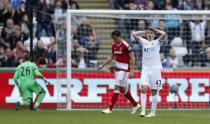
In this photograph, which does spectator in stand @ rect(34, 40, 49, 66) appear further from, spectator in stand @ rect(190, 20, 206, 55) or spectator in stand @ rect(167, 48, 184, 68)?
spectator in stand @ rect(190, 20, 206, 55)

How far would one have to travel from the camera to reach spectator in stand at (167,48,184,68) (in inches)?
1097

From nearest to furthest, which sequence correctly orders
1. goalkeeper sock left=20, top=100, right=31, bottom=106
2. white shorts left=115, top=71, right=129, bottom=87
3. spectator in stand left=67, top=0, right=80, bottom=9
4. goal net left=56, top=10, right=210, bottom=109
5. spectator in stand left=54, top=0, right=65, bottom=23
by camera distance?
1. white shorts left=115, top=71, right=129, bottom=87
2. goalkeeper sock left=20, top=100, right=31, bottom=106
3. goal net left=56, top=10, right=210, bottom=109
4. spectator in stand left=54, top=0, right=65, bottom=23
5. spectator in stand left=67, top=0, right=80, bottom=9

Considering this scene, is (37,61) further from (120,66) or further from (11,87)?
(120,66)

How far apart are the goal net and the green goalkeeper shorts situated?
1.18 meters

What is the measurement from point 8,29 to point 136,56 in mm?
4531

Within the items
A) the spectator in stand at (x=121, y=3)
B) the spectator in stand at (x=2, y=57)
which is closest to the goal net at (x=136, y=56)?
the spectator in stand at (x=2, y=57)

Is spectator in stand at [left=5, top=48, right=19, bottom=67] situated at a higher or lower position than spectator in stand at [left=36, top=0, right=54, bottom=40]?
lower

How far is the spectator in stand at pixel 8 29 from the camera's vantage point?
28.2 meters

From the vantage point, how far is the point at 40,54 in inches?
1091

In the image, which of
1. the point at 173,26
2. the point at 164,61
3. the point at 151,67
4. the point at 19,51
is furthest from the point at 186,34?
the point at 151,67

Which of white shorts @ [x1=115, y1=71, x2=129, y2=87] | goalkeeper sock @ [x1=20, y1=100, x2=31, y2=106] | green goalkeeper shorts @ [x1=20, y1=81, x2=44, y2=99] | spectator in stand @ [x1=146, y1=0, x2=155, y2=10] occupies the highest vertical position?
spectator in stand @ [x1=146, y1=0, x2=155, y2=10]

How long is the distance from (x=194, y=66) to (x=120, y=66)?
482cm

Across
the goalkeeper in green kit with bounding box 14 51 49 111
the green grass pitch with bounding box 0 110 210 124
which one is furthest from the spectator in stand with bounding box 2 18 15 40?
the green grass pitch with bounding box 0 110 210 124

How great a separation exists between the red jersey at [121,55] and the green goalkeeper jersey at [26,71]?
2674 mm
